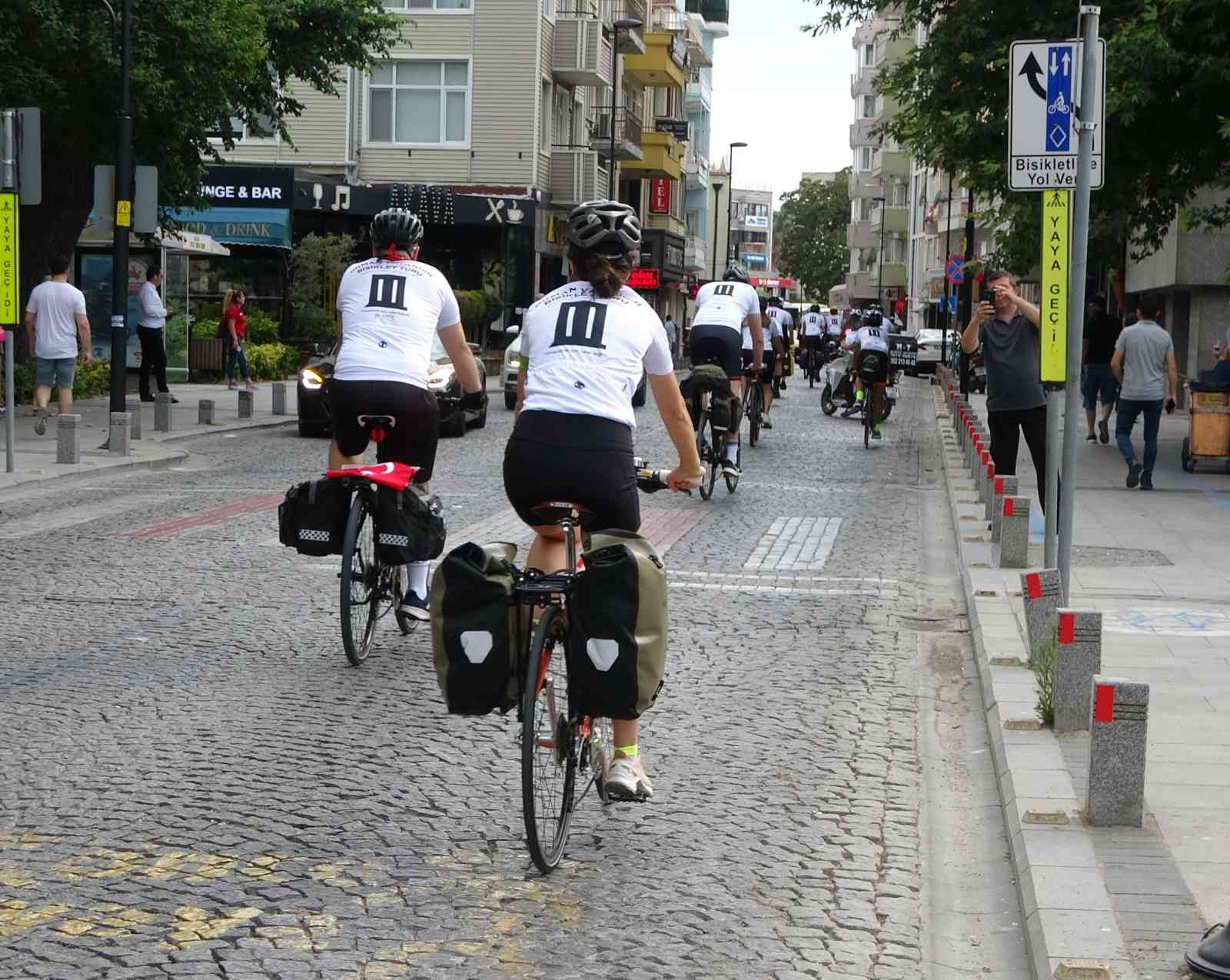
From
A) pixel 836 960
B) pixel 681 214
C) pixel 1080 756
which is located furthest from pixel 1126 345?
pixel 681 214

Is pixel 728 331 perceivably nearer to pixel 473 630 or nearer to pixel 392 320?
pixel 392 320

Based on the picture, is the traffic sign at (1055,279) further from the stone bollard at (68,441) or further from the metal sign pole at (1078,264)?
the stone bollard at (68,441)

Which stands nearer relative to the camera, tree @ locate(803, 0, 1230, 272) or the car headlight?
tree @ locate(803, 0, 1230, 272)

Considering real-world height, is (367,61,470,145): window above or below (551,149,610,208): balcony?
above

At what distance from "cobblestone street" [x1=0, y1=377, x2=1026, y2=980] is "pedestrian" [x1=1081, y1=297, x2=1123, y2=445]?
13.0m

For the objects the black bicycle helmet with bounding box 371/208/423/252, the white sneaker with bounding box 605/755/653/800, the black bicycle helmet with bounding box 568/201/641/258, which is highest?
the black bicycle helmet with bounding box 371/208/423/252

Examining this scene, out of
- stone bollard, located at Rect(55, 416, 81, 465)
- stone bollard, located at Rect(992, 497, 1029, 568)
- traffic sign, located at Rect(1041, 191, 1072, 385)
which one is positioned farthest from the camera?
stone bollard, located at Rect(55, 416, 81, 465)

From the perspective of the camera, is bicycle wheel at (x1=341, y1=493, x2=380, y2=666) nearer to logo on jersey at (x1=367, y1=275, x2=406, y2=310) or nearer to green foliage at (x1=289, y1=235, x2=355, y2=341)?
logo on jersey at (x1=367, y1=275, x2=406, y2=310)

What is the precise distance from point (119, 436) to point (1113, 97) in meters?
10.3

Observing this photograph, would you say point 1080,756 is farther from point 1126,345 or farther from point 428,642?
point 1126,345

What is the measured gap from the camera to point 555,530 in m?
5.61

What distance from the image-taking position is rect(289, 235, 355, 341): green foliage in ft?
134

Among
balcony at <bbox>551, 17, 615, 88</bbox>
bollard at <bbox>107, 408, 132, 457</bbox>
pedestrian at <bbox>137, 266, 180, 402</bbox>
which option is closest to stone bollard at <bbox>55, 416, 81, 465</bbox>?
bollard at <bbox>107, 408, 132, 457</bbox>

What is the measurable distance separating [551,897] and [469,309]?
131 feet
